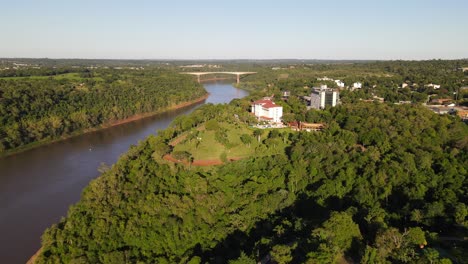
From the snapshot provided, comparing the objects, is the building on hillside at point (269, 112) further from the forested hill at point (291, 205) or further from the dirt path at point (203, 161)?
the dirt path at point (203, 161)

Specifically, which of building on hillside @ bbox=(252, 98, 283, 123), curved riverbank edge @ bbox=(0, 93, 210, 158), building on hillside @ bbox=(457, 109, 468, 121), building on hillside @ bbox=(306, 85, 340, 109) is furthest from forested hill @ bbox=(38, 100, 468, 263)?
curved riverbank edge @ bbox=(0, 93, 210, 158)

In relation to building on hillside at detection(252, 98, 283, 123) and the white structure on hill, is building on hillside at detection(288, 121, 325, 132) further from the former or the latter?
the white structure on hill

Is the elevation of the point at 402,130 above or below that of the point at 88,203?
above

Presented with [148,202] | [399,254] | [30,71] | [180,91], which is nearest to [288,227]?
[399,254]

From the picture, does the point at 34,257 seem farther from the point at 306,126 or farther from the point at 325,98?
the point at 325,98

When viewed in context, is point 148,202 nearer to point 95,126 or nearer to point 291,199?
point 291,199
